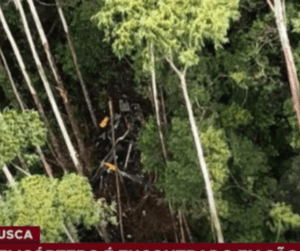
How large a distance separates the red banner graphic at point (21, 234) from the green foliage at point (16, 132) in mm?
1869

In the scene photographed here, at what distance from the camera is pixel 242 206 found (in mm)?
13312

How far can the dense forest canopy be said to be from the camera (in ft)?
34.3

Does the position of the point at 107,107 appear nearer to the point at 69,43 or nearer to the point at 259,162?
the point at 69,43

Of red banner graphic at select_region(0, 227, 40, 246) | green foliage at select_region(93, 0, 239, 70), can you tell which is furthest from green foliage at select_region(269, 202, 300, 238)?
red banner graphic at select_region(0, 227, 40, 246)

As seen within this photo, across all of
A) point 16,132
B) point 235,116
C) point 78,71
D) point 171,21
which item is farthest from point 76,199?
point 78,71

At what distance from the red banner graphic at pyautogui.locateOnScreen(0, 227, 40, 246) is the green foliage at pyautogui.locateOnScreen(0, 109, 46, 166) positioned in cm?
187

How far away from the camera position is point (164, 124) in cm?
1554

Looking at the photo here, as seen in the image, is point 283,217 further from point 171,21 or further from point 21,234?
point 21,234

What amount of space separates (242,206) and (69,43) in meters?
9.40

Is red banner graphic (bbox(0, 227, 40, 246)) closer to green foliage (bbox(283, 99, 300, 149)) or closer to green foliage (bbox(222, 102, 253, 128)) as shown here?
green foliage (bbox(222, 102, 253, 128))

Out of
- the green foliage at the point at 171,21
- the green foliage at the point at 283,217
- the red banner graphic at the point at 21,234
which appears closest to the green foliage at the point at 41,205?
the red banner graphic at the point at 21,234

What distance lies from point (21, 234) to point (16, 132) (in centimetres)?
275

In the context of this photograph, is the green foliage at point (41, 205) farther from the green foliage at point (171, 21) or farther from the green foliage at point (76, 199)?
the green foliage at point (171, 21)

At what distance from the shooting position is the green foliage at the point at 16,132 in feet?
35.7
